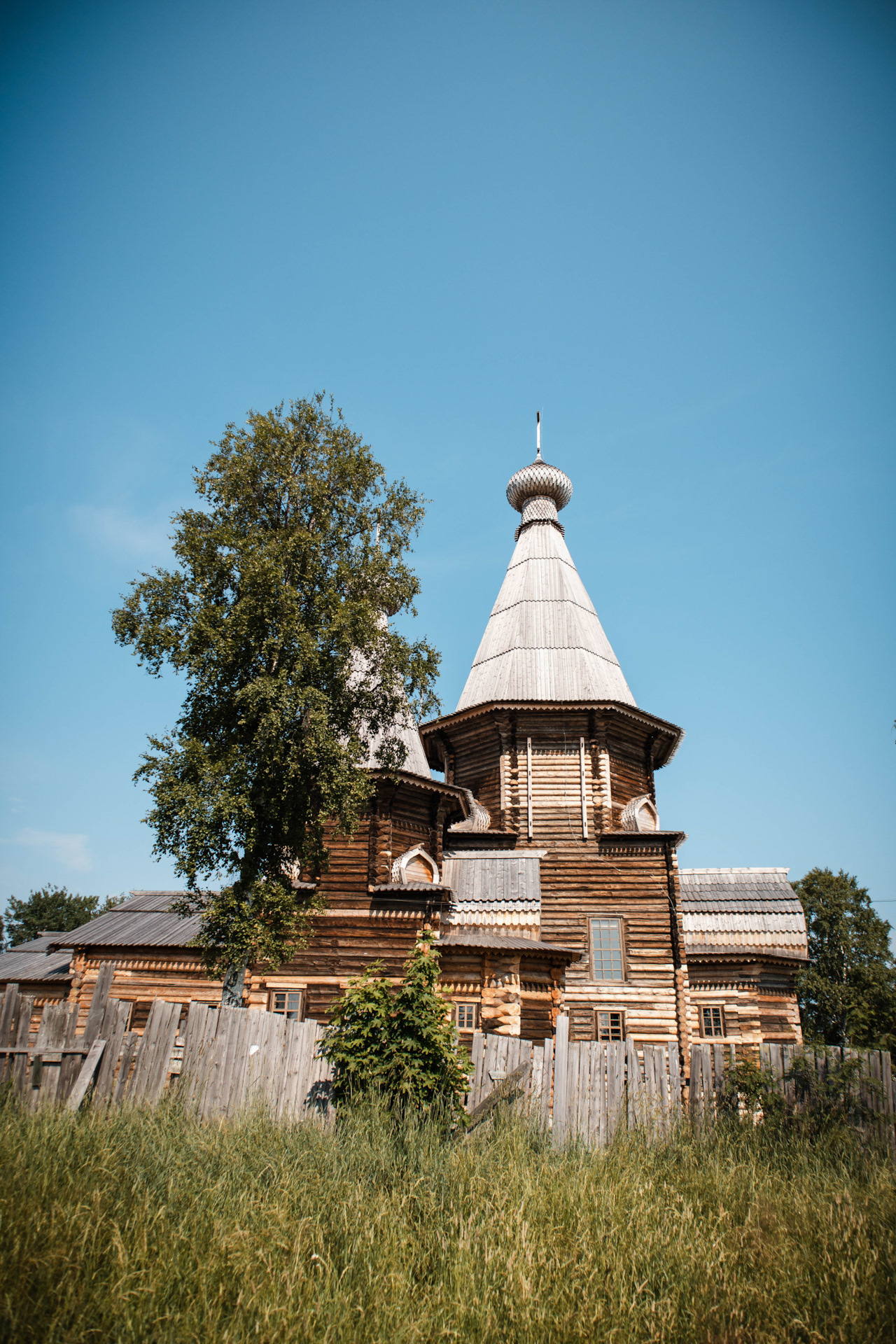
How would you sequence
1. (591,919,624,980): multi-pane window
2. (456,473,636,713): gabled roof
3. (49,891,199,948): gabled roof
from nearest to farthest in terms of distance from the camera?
(49,891,199,948): gabled roof, (591,919,624,980): multi-pane window, (456,473,636,713): gabled roof

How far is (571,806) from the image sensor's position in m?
21.1

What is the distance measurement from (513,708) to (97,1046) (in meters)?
14.9

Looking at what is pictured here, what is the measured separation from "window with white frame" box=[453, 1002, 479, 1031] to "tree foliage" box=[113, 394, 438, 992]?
17.9ft

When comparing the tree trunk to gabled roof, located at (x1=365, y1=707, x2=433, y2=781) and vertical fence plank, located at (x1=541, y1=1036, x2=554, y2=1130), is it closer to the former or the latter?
vertical fence plank, located at (x1=541, y1=1036, x2=554, y2=1130)

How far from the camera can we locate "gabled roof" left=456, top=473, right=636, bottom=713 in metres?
23.3

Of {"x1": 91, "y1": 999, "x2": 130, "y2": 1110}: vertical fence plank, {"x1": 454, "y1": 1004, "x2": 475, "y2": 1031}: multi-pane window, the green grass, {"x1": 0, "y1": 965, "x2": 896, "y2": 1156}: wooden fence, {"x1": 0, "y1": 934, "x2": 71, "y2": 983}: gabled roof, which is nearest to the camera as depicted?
the green grass

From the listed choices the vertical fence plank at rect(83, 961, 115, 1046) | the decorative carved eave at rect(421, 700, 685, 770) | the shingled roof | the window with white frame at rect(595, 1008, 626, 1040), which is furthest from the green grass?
the shingled roof

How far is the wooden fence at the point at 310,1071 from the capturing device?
27.7ft

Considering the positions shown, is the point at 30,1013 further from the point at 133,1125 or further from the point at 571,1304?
the point at 571,1304

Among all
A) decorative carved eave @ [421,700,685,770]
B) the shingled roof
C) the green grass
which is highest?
decorative carved eave @ [421,700,685,770]

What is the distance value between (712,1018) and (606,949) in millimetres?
5158

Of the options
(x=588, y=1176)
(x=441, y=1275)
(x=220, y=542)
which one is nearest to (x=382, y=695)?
(x=220, y=542)

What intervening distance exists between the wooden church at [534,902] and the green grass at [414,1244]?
33.3 feet

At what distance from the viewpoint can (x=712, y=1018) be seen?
21625mm
